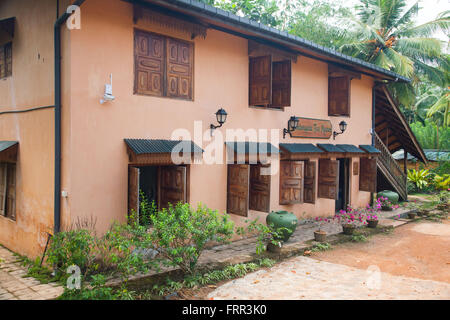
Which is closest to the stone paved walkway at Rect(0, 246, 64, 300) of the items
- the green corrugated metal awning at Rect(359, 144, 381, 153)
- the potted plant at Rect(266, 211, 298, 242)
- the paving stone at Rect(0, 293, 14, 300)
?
the paving stone at Rect(0, 293, 14, 300)

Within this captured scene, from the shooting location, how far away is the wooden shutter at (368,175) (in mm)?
12641

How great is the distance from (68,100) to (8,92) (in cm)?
323

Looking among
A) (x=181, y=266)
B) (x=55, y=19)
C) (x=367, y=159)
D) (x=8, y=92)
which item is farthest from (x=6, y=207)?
(x=367, y=159)

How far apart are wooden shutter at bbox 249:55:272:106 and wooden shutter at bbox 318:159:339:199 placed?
11.7 feet

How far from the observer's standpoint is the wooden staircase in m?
14.0

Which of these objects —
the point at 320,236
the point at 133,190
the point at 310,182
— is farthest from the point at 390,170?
the point at 133,190

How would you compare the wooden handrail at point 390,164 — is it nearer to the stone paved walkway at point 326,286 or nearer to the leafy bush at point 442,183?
the leafy bush at point 442,183

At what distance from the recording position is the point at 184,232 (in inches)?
215

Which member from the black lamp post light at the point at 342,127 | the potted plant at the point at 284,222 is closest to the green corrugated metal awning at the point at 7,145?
the potted plant at the point at 284,222

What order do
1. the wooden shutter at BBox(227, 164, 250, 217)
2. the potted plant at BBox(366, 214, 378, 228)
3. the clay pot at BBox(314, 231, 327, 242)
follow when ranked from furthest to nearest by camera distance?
the potted plant at BBox(366, 214, 378, 228) → the clay pot at BBox(314, 231, 327, 242) → the wooden shutter at BBox(227, 164, 250, 217)

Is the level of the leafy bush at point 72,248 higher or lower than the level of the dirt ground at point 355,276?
higher

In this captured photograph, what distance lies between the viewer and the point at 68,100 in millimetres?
5859

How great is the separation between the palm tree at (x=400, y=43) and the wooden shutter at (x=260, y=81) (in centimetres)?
1142

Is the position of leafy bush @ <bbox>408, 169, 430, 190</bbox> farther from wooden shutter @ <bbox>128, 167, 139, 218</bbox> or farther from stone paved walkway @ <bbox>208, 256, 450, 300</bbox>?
wooden shutter @ <bbox>128, 167, 139, 218</bbox>
